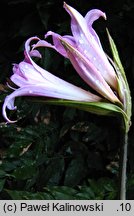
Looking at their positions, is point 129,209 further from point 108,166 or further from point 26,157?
point 108,166

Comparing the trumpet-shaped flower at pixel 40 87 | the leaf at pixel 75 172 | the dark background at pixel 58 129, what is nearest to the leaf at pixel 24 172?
the dark background at pixel 58 129

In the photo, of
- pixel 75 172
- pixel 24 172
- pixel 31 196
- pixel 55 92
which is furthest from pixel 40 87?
pixel 75 172

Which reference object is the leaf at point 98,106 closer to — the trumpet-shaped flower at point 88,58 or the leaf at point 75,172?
the trumpet-shaped flower at point 88,58

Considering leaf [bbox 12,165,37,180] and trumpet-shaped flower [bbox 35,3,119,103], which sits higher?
trumpet-shaped flower [bbox 35,3,119,103]

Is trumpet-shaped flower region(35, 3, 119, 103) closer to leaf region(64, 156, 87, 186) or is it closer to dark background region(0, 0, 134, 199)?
dark background region(0, 0, 134, 199)

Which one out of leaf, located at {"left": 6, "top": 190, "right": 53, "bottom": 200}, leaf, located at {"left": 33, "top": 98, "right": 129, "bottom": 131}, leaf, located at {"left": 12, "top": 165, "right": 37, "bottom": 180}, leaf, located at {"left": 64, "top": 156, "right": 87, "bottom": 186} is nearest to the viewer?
leaf, located at {"left": 33, "top": 98, "right": 129, "bottom": 131}

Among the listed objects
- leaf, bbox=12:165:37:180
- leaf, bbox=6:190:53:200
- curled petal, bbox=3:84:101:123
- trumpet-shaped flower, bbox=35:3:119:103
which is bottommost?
leaf, bbox=6:190:53:200

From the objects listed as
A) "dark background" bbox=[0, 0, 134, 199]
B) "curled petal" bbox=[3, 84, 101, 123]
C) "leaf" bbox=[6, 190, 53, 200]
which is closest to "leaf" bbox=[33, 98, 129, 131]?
"curled petal" bbox=[3, 84, 101, 123]

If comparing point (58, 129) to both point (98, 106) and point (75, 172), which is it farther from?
point (98, 106)
